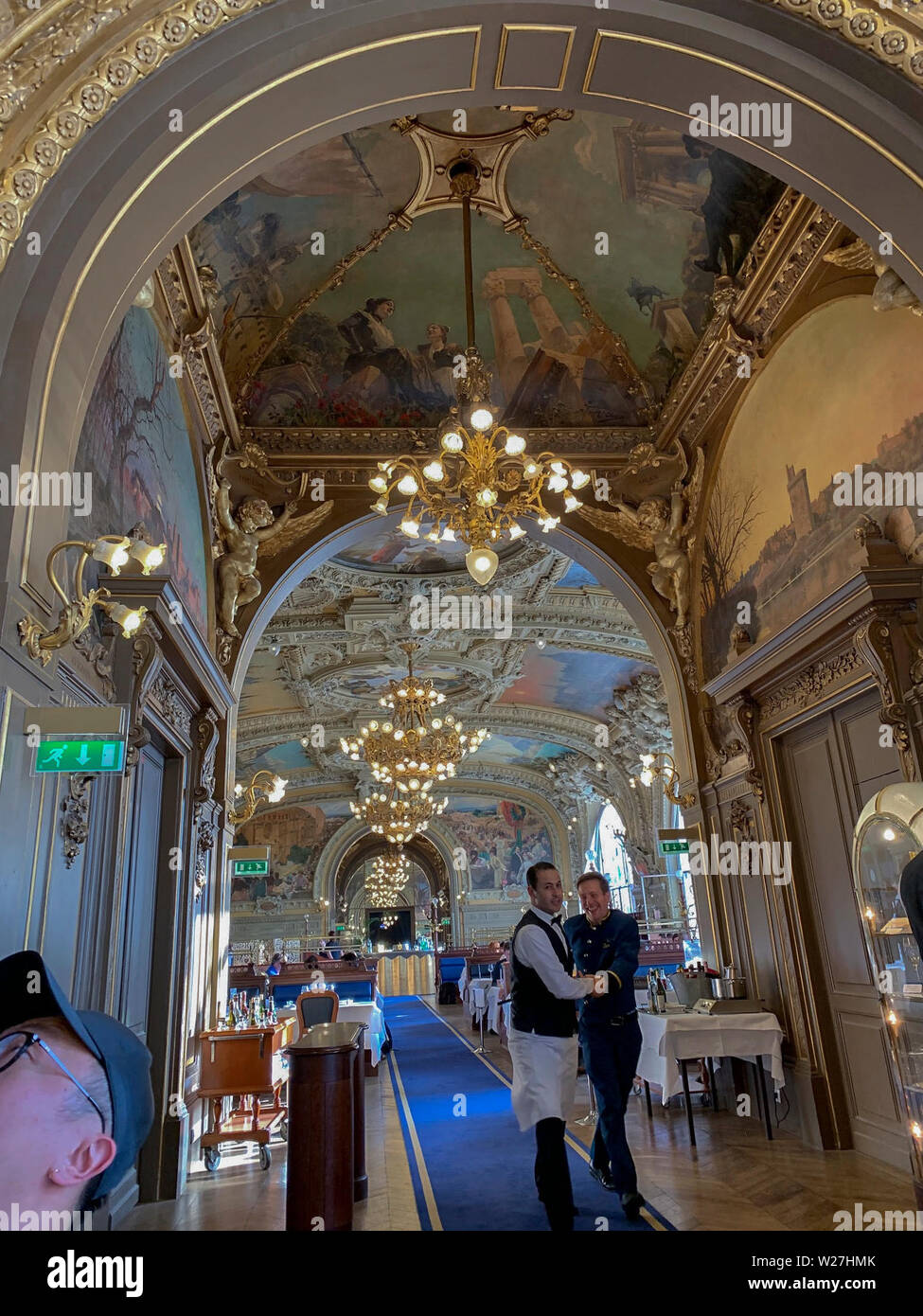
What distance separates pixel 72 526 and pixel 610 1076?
4.26 m

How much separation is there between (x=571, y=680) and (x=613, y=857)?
30.4ft

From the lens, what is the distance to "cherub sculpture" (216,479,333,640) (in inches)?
307

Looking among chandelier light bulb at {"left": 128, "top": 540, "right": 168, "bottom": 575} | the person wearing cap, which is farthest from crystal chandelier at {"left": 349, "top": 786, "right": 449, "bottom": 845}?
the person wearing cap

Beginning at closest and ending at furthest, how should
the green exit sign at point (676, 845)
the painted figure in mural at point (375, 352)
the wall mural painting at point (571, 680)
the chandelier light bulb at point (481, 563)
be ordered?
the chandelier light bulb at point (481, 563) < the painted figure in mural at point (375, 352) < the green exit sign at point (676, 845) < the wall mural painting at point (571, 680)

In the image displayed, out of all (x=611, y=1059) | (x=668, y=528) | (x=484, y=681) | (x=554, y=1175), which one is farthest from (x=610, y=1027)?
(x=484, y=681)

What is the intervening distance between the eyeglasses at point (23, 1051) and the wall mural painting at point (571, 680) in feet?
50.9

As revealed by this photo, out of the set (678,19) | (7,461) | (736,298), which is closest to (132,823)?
(7,461)

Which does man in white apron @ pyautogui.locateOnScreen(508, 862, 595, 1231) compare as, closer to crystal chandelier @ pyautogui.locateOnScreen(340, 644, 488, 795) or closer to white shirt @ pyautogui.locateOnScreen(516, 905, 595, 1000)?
white shirt @ pyautogui.locateOnScreen(516, 905, 595, 1000)

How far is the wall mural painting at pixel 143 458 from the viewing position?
4836mm

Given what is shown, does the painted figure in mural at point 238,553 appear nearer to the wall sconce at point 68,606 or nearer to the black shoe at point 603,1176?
the wall sconce at point 68,606

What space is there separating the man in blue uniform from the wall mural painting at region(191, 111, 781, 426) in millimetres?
5348

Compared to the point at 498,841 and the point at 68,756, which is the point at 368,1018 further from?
the point at 498,841

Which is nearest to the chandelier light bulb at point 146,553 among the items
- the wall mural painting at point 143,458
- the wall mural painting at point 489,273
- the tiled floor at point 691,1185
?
the wall mural painting at point 143,458
